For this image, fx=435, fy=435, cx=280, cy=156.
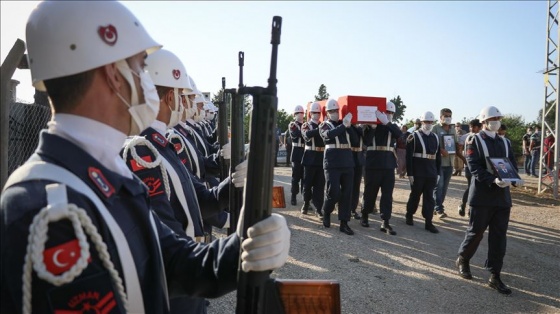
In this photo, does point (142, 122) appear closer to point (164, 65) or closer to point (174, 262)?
point (174, 262)

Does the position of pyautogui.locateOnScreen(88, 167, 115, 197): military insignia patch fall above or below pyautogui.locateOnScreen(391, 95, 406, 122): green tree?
below

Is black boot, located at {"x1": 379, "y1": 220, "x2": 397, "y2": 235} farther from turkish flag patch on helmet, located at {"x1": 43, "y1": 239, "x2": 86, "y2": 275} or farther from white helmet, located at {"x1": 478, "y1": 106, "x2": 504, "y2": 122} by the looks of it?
turkish flag patch on helmet, located at {"x1": 43, "y1": 239, "x2": 86, "y2": 275}

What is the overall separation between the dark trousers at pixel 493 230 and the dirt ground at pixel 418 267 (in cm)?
36

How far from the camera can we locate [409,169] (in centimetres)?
803

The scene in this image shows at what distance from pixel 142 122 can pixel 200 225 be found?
52.4 inches

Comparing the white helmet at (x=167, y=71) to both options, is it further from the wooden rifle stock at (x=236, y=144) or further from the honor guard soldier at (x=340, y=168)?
the honor guard soldier at (x=340, y=168)

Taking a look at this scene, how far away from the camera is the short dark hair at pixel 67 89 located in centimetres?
134

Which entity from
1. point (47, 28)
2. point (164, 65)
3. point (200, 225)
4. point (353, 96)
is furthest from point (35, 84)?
point (353, 96)

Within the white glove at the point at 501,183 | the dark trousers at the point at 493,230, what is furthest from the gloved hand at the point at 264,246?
the dark trousers at the point at 493,230

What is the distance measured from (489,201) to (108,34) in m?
4.91

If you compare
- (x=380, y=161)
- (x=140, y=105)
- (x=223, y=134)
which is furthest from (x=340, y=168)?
(x=140, y=105)

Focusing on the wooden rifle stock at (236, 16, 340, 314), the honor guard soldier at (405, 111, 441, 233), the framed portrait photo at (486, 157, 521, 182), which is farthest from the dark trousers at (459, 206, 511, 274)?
the wooden rifle stock at (236, 16, 340, 314)

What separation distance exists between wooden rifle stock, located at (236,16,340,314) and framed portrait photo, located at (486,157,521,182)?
4.22m

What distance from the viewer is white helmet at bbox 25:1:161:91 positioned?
1328 mm
